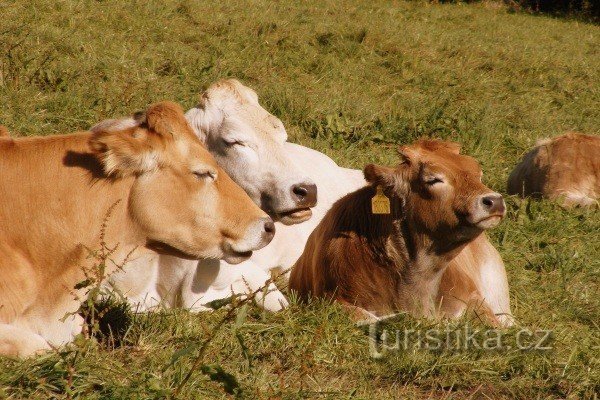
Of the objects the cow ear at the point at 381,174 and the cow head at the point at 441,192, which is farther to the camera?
the cow ear at the point at 381,174

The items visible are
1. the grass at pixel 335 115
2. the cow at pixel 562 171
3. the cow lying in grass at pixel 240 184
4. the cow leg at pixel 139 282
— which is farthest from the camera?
the cow at pixel 562 171

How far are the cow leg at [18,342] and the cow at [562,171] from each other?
609 centimetres

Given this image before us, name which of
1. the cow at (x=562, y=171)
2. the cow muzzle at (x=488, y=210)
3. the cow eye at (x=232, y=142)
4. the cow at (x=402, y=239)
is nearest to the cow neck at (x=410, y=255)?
the cow at (x=402, y=239)

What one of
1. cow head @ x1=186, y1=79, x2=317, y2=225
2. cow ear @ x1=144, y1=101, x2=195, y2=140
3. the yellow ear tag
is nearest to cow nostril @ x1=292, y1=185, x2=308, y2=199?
cow head @ x1=186, y1=79, x2=317, y2=225

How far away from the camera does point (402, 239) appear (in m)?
6.22

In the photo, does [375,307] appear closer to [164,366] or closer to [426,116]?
[164,366]

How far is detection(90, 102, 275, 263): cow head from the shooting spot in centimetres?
475

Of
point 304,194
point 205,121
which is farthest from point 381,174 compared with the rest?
point 205,121

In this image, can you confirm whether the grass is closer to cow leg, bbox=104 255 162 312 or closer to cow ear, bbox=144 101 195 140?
cow leg, bbox=104 255 162 312

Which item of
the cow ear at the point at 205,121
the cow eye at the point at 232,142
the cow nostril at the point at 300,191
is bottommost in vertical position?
the cow nostril at the point at 300,191

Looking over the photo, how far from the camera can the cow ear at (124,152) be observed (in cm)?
460

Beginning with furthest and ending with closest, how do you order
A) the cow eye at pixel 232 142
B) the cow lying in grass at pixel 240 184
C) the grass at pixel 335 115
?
the cow eye at pixel 232 142, the cow lying in grass at pixel 240 184, the grass at pixel 335 115

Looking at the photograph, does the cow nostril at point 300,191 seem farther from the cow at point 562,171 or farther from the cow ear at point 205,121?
the cow at point 562,171

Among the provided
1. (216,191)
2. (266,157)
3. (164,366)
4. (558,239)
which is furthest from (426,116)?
(164,366)
